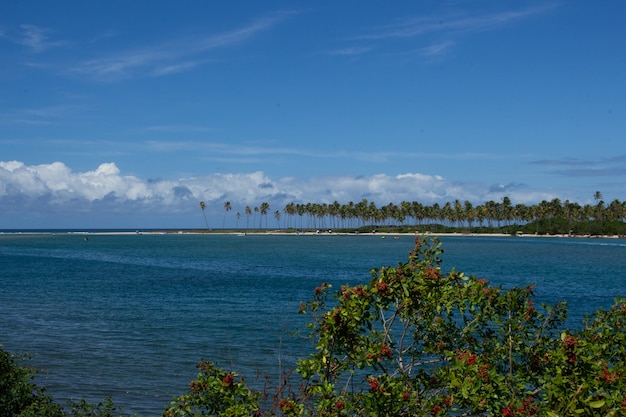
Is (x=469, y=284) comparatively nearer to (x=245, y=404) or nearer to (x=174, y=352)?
(x=245, y=404)

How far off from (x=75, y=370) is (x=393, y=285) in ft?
65.7

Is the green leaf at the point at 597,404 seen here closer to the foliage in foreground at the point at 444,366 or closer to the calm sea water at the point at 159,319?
the foliage in foreground at the point at 444,366

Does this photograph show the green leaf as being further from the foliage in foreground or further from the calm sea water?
the calm sea water

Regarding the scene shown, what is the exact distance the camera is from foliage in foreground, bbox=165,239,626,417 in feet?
25.6

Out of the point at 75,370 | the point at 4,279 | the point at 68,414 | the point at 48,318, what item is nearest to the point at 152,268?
the point at 4,279

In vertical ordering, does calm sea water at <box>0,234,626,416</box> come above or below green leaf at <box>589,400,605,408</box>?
below

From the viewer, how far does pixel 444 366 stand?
9500 millimetres

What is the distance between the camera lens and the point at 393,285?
30.2ft

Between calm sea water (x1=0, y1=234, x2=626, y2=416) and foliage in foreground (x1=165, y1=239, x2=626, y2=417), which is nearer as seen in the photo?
foliage in foreground (x1=165, y1=239, x2=626, y2=417)

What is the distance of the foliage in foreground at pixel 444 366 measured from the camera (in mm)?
7797

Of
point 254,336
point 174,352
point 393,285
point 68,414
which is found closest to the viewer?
point 393,285

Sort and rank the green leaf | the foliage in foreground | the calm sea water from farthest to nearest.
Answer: the calm sea water
the foliage in foreground
the green leaf

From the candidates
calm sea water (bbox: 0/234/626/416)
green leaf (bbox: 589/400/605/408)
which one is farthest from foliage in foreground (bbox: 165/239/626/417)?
calm sea water (bbox: 0/234/626/416)

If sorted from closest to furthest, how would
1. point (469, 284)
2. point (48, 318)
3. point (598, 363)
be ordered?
point (598, 363) → point (469, 284) → point (48, 318)
